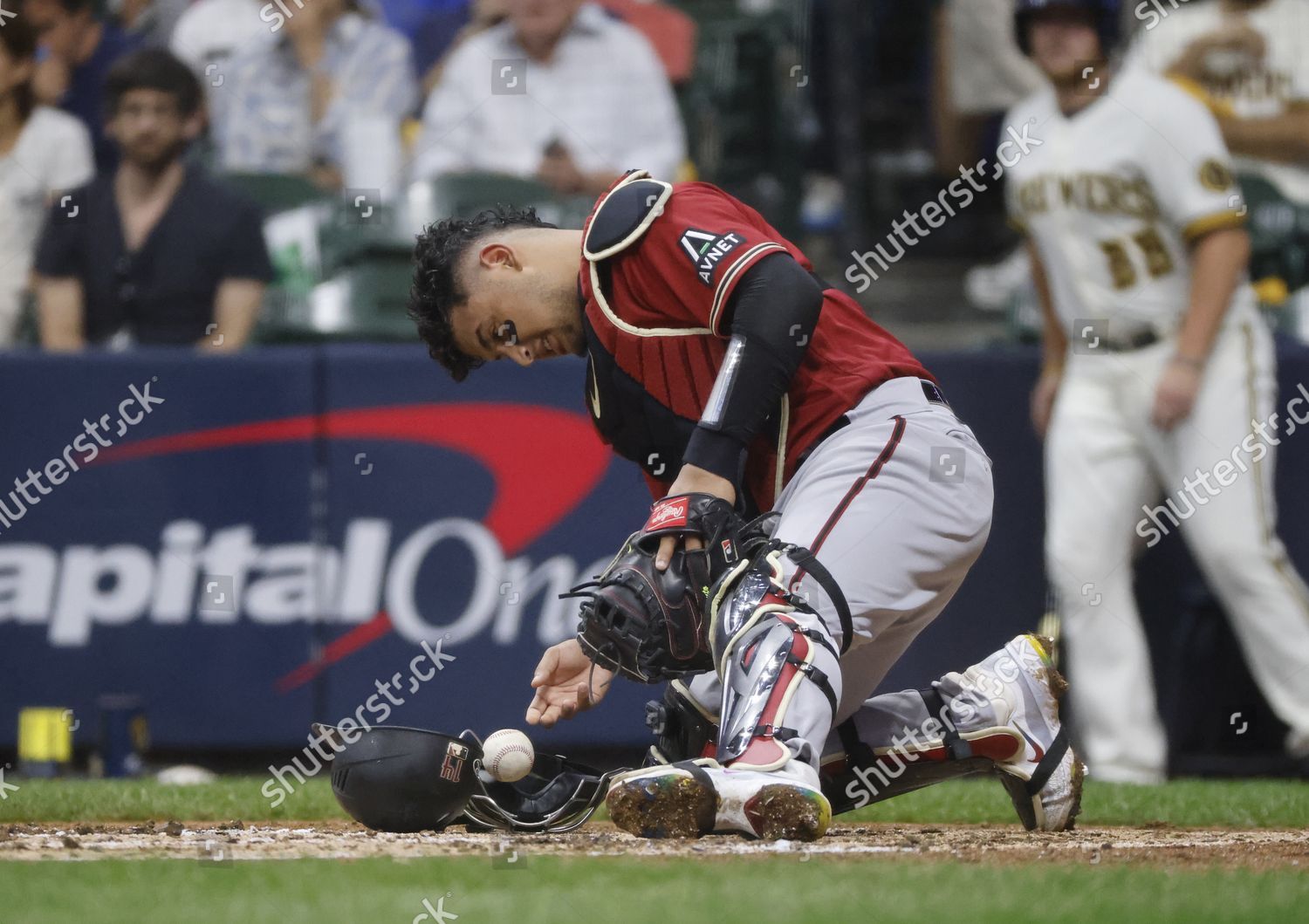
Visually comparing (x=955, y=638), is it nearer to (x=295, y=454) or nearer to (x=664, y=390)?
(x=295, y=454)

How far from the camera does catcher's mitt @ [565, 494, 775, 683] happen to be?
3789mm

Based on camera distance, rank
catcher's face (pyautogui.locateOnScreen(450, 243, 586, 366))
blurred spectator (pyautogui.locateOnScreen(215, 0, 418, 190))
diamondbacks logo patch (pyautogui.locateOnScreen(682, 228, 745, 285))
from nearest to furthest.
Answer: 1. diamondbacks logo patch (pyautogui.locateOnScreen(682, 228, 745, 285))
2. catcher's face (pyautogui.locateOnScreen(450, 243, 586, 366))
3. blurred spectator (pyautogui.locateOnScreen(215, 0, 418, 190))

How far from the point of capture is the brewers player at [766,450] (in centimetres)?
364

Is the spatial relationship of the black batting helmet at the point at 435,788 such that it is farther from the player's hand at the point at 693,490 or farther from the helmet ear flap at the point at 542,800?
the player's hand at the point at 693,490

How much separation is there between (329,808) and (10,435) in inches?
101

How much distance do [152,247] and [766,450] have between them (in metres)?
3.97

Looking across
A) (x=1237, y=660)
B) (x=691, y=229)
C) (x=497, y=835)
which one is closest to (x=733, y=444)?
(x=691, y=229)

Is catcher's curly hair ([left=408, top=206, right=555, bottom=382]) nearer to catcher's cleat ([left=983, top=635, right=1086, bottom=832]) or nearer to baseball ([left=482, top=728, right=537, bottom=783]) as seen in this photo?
baseball ([left=482, top=728, right=537, bottom=783])

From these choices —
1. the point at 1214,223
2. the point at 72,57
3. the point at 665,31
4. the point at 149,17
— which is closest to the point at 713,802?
the point at 1214,223

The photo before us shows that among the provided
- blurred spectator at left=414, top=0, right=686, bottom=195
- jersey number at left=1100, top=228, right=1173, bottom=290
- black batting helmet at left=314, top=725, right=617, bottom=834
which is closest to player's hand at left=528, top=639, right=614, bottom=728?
black batting helmet at left=314, top=725, right=617, bottom=834

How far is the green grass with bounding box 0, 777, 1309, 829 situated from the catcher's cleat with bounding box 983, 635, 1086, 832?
399 millimetres

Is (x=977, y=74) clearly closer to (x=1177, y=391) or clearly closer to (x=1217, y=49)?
(x=1217, y=49)

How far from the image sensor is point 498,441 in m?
7.07

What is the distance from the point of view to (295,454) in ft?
22.9
